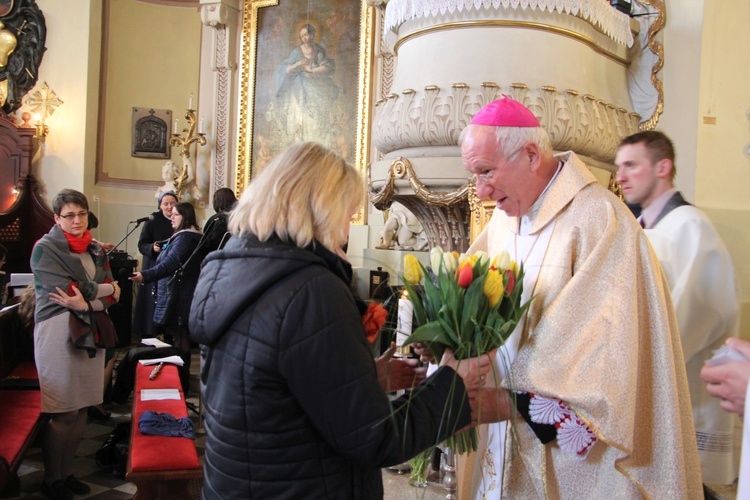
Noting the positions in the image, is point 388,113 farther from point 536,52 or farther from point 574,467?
point 574,467

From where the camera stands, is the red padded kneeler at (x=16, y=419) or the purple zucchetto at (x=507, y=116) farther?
the red padded kneeler at (x=16, y=419)

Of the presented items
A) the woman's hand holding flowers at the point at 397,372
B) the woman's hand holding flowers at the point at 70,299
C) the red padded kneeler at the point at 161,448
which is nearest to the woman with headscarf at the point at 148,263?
the woman's hand holding flowers at the point at 70,299

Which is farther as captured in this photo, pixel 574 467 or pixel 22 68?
pixel 22 68

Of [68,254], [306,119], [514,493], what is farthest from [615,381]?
[306,119]

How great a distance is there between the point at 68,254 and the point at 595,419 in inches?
114

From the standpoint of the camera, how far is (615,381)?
1.56 metres

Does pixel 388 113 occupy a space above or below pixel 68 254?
above

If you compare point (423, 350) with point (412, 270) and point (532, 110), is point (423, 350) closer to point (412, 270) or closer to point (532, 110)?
point (412, 270)

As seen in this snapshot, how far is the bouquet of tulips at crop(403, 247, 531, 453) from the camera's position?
1.58 metres

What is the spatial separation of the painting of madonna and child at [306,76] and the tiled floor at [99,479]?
5.29 metres

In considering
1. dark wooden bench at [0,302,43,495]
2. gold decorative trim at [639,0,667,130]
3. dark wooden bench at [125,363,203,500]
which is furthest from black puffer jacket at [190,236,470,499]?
gold decorative trim at [639,0,667,130]

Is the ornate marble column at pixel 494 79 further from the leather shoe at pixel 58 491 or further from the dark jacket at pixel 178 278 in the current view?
the leather shoe at pixel 58 491

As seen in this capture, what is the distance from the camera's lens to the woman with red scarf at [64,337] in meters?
3.46

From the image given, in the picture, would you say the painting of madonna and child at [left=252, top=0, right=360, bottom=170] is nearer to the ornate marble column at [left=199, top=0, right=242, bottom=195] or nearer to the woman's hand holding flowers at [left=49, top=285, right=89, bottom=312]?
the ornate marble column at [left=199, top=0, right=242, bottom=195]
